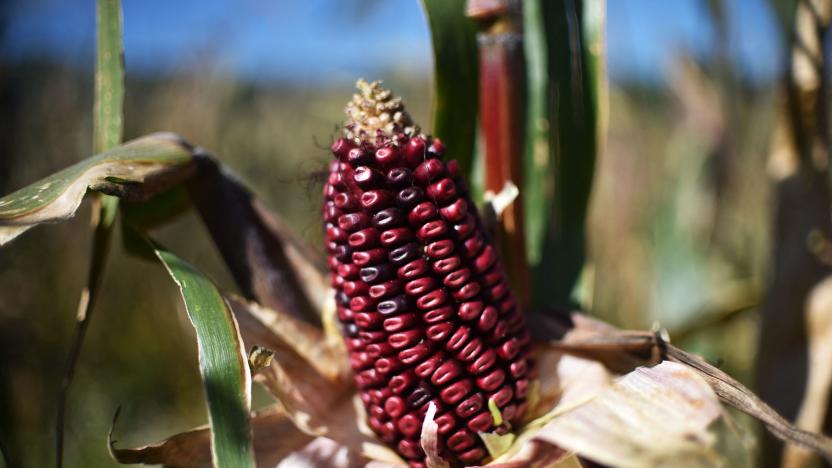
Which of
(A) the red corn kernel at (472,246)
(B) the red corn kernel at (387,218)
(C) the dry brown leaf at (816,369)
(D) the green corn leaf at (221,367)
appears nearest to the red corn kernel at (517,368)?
(A) the red corn kernel at (472,246)

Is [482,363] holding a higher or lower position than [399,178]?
lower

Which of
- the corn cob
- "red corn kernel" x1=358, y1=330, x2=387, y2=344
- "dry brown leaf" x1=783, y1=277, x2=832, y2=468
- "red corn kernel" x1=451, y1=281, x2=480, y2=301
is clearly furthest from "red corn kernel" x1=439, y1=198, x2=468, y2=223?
"dry brown leaf" x1=783, y1=277, x2=832, y2=468

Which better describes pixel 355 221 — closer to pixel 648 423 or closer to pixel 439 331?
pixel 439 331

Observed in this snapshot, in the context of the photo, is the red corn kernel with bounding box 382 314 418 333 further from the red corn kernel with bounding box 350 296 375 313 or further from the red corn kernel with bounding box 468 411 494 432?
the red corn kernel with bounding box 468 411 494 432

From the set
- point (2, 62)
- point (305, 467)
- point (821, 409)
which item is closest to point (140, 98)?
point (2, 62)

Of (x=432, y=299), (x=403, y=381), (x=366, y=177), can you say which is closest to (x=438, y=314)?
(x=432, y=299)

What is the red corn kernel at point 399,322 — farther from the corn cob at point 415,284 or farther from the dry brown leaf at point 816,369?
the dry brown leaf at point 816,369
